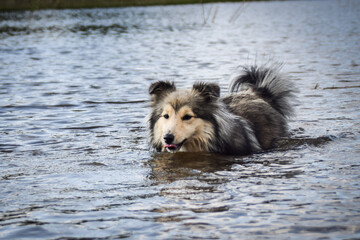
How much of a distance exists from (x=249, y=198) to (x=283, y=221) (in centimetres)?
67

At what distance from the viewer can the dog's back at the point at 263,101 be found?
24.1 feet

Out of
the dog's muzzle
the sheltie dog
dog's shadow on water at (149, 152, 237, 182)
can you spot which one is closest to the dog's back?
the sheltie dog

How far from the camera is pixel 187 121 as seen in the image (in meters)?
6.30

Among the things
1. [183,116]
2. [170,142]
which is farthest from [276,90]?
[170,142]

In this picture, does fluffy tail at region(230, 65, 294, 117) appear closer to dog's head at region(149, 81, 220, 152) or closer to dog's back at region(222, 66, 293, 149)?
dog's back at region(222, 66, 293, 149)

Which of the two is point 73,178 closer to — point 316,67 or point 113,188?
point 113,188

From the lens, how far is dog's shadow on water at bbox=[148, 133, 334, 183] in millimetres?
5793

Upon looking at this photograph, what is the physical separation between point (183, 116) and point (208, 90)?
1.48 ft

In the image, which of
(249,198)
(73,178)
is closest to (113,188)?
(73,178)

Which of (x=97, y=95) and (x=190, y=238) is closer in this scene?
(x=190, y=238)

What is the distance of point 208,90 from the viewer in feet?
20.9

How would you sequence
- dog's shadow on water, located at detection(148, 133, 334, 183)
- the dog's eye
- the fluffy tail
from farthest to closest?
1. the fluffy tail
2. the dog's eye
3. dog's shadow on water, located at detection(148, 133, 334, 183)

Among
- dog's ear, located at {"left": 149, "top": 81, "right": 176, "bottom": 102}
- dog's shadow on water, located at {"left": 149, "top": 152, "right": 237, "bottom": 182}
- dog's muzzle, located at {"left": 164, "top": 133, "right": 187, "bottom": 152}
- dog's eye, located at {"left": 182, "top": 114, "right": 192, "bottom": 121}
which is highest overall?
dog's ear, located at {"left": 149, "top": 81, "right": 176, "bottom": 102}

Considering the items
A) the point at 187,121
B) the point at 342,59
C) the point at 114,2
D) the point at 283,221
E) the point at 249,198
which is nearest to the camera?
the point at 283,221
